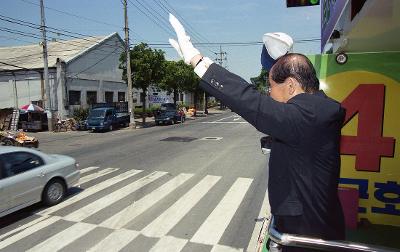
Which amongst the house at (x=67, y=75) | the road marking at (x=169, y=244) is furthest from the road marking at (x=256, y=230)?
the house at (x=67, y=75)

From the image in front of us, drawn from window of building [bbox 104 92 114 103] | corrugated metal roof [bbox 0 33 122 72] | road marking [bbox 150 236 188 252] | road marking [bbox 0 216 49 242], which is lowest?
road marking [bbox 0 216 49 242]

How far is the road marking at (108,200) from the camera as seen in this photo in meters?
7.37

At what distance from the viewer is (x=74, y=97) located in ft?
116

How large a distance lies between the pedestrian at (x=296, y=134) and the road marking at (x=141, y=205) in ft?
17.4

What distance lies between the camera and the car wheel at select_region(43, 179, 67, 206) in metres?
8.10

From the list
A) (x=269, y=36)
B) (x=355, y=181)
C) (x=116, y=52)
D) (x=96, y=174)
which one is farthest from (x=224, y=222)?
(x=116, y=52)

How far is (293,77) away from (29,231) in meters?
6.17

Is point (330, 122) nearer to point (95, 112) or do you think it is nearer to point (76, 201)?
point (76, 201)

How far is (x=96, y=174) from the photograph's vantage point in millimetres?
11508

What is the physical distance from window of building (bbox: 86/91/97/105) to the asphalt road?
2475 centimetres

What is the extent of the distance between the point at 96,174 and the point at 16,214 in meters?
3.83

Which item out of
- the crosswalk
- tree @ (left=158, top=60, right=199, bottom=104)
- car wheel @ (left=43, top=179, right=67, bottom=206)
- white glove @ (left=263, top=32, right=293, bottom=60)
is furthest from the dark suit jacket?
tree @ (left=158, top=60, right=199, bottom=104)

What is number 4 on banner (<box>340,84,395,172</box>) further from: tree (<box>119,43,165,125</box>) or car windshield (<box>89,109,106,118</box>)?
tree (<box>119,43,165,125</box>)

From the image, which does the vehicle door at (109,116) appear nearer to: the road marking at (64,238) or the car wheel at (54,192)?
the car wheel at (54,192)
